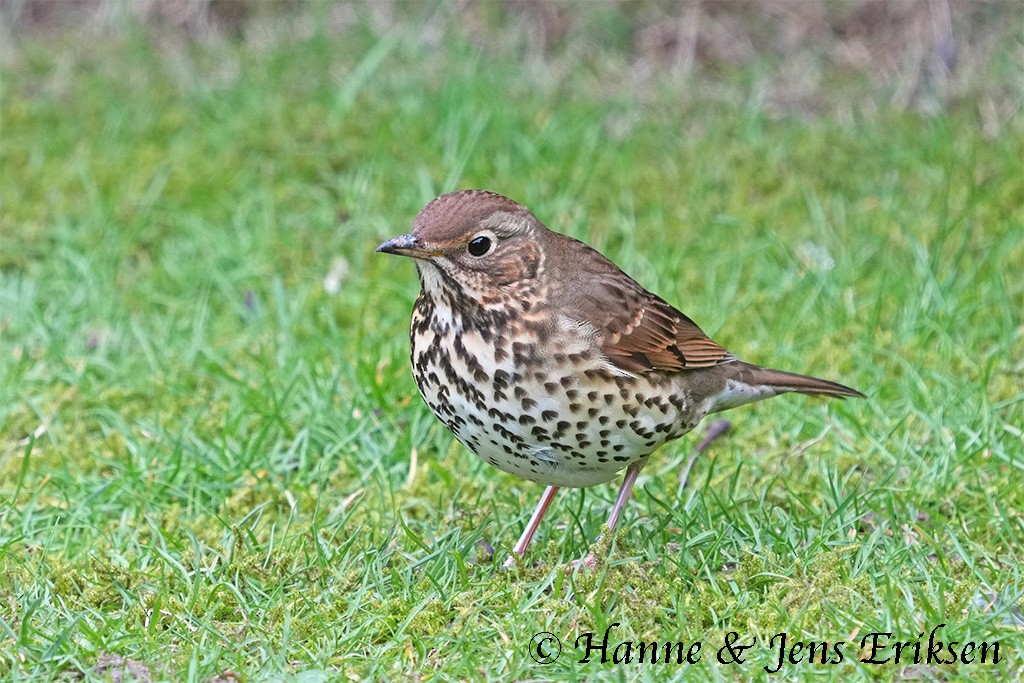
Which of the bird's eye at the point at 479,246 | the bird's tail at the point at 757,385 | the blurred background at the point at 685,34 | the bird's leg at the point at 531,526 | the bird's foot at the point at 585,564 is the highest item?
the blurred background at the point at 685,34

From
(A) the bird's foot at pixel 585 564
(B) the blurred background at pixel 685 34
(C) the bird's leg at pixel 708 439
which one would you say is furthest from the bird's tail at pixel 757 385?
(B) the blurred background at pixel 685 34

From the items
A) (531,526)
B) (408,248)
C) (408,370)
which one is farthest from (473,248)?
(408,370)

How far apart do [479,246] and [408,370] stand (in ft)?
5.32

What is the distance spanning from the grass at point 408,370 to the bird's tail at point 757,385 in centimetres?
32

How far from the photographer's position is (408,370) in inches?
225

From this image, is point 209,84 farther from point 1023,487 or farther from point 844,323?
point 1023,487

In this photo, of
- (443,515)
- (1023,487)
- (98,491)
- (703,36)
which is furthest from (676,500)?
(703,36)

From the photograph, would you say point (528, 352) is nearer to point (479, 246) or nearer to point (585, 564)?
point (479, 246)

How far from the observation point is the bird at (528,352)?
13.3 ft

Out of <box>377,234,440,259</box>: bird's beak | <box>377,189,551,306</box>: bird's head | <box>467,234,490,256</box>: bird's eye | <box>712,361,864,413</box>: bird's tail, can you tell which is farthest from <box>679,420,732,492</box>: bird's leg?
<box>377,234,440,259</box>: bird's beak

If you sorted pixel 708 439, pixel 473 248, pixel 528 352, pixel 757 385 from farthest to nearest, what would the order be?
pixel 708 439 < pixel 757 385 < pixel 473 248 < pixel 528 352

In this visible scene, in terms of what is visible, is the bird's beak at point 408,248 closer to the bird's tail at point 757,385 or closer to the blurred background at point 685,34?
the bird's tail at point 757,385

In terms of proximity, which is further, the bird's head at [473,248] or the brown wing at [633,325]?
the brown wing at [633,325]

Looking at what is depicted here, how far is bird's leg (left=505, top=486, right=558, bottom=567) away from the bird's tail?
62 centimetres
